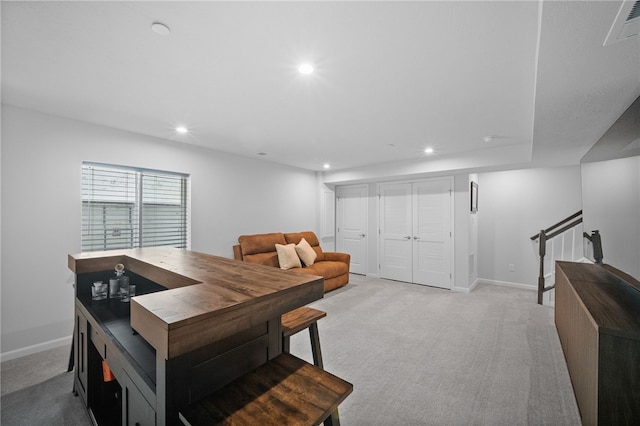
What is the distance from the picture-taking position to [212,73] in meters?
1.97

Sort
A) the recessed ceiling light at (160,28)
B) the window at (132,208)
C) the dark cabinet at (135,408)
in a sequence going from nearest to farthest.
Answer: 1. the dark cabinet at (135,408)
2. the recessed ceiling light at (160,28)
3. the window at (132,208)

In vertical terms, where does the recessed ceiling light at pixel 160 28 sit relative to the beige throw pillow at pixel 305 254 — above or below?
above

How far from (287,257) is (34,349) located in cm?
299

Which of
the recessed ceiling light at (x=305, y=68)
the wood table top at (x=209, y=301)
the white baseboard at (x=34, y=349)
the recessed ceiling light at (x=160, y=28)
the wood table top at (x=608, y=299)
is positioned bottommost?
the white baseboard at (x=34, y=349)

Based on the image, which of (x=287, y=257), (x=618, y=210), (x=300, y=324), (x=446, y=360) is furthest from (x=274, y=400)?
(x=287, y=257)

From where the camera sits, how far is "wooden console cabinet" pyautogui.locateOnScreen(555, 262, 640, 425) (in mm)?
1313

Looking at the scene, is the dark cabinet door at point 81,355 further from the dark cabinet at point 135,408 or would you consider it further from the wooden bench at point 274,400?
the wooden bench at point 274,400

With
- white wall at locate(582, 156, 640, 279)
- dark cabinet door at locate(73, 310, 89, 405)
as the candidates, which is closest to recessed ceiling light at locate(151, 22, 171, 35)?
dark cabinet door at locate(73, 310, 89, 405)

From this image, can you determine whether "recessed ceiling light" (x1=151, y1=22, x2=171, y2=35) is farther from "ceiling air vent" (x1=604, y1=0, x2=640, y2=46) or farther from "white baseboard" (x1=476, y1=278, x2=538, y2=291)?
"white baseboard" (x1=476, y1=278, x2=538, y2=291)

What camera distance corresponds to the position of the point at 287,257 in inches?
179

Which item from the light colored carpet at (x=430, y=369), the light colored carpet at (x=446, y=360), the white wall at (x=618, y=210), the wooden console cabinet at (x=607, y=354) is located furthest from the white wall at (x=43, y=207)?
the white wall at (x=618, y=210)

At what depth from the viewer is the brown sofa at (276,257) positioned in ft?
14.3

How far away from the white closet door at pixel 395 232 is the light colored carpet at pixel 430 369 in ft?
5.24

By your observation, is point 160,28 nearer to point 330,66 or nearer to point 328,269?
point 330,66
